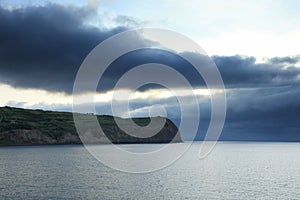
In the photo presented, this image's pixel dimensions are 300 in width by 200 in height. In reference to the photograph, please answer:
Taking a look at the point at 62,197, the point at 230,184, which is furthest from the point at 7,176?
the point at 230,184

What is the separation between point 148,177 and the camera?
12419 centimetres

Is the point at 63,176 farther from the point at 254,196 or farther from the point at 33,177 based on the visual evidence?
the point at 254,196

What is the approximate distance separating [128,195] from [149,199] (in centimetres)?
663

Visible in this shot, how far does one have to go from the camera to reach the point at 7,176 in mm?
119625

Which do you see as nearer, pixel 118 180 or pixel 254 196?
pixel 254 196

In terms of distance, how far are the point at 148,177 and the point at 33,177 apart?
128 feet

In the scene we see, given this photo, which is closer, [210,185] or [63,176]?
[210,185]

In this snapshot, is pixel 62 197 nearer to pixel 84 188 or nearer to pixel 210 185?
pixel 84 188

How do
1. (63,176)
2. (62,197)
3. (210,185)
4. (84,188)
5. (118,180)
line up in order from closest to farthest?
(62,197) → (84,188) → (210,185) → (118,180) → (63,176)

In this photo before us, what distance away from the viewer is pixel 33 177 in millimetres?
117750

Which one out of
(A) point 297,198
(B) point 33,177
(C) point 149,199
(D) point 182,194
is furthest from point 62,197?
(A) point 297,198

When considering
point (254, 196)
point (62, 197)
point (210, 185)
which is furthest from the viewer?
point (210, 185)

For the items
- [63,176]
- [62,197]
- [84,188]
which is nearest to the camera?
[62,197]

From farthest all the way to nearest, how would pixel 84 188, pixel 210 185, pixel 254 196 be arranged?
pixel 210 185 < pixel 84 188 < pixel 254 196
